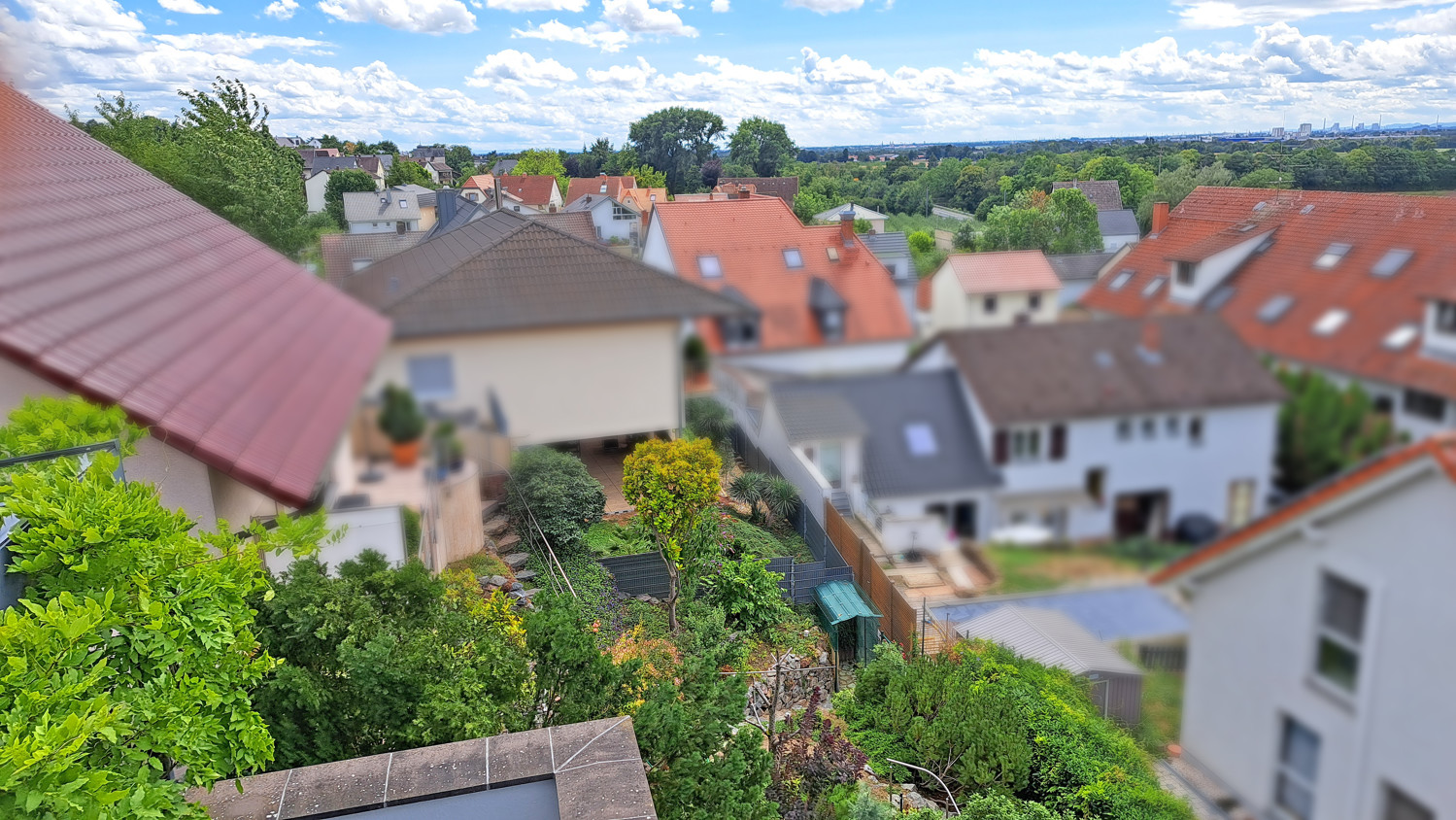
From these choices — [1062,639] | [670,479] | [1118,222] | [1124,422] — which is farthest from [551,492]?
[1124,422]

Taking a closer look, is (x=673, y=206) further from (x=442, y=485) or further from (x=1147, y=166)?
(x=1147, y=166)

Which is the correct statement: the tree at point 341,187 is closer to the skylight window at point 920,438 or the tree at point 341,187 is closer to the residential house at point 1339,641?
the skylight window at point 920,438

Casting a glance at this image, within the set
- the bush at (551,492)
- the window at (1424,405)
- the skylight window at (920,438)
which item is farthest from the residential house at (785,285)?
the window at (1424,405)

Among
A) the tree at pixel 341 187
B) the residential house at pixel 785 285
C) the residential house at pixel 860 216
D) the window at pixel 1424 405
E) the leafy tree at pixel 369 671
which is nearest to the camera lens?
the window at pixel 1424 405

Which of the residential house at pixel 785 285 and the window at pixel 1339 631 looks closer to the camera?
the window at pixel 1339 631

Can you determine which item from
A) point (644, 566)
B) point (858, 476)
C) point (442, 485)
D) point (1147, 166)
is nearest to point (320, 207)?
point (442, 485)

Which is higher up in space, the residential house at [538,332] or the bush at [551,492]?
the residential house at [538,332]

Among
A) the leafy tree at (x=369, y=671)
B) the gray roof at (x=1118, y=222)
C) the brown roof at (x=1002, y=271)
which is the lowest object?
the leafy tree at (x=369, y=671)
